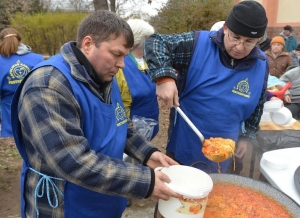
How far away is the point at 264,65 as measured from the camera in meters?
1.97

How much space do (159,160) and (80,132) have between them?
0.51 meters

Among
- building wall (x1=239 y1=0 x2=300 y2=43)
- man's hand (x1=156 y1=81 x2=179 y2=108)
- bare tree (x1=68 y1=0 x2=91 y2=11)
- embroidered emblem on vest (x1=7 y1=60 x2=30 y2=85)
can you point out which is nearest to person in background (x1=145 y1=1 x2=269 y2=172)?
man's hand (x1=156 y1=81 x2=179 y2=108)

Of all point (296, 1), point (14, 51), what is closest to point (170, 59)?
point (14, 51)

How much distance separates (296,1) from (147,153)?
12101mm

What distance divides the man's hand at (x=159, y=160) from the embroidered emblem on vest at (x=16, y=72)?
2.70 meters

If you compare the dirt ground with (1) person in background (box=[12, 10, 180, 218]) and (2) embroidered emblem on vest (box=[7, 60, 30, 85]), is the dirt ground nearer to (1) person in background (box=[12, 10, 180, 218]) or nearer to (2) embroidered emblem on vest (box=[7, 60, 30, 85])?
(2) embroidered emblem on vest (box=[7, 60, 30, 85])

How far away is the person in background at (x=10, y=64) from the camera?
3566 millimetres

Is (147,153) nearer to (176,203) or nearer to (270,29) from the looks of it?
(176,203)

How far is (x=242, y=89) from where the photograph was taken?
1.90 metres

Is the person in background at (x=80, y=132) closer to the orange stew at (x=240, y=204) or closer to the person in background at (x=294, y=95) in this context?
the orange stew at (x=240, y=204)

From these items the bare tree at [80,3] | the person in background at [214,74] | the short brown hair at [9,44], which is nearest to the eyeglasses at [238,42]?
the person in background at [214,74]

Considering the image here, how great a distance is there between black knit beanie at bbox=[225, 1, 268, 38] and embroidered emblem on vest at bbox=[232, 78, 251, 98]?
317 mm

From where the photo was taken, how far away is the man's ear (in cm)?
118

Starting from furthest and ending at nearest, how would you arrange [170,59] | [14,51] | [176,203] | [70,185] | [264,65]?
[14,51] < [264,65] < [170,59] < [70,185] < [176,203]
